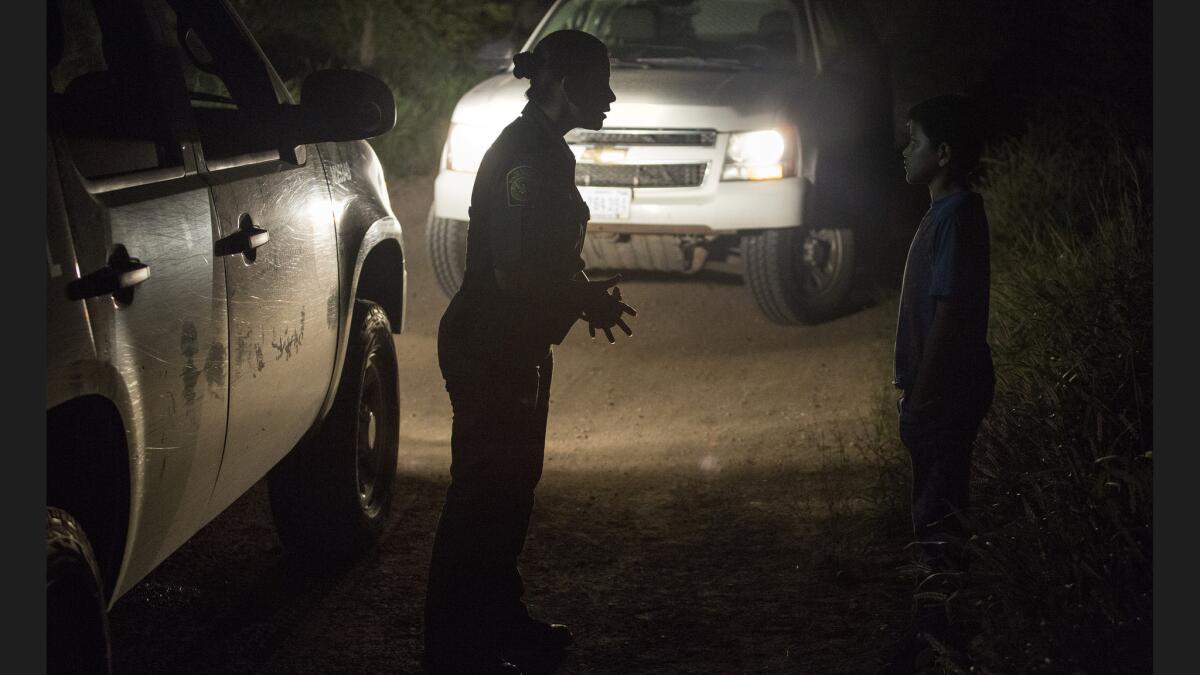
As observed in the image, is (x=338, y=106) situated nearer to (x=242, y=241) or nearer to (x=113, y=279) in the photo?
(x=242, y=241)

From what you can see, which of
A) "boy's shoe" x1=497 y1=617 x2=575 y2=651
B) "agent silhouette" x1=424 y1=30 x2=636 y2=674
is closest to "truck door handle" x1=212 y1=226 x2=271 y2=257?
"agent silhouette" x1=424 y1=30 x2=636 y2=674

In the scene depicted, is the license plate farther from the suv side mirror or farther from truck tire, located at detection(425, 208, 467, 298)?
the suv side mirror

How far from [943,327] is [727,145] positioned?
443cm

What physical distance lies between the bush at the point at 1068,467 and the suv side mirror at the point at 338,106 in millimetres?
1964

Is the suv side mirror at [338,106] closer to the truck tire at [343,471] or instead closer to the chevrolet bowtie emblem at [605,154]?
the truck tire at [343,471]

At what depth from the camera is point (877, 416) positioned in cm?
636

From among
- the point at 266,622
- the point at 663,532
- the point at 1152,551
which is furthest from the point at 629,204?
the point at 1152,551

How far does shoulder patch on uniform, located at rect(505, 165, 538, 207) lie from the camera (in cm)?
347

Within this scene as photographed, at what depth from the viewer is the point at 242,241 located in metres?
3.45

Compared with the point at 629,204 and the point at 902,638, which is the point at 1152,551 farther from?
the point at 629,204

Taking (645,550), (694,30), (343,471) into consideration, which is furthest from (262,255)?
(694,30)

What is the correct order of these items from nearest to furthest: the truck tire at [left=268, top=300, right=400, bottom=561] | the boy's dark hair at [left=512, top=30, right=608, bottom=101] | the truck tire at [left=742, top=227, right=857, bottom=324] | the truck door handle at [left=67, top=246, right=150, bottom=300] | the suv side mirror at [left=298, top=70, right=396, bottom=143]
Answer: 1. the truck door handle at [left=67, top=246, right=150, bottom=300]
2. the boy's dark hair at [left=512, top=30, right=608, bottom=101]
3. the suv side mirror at [left=298, top=70, right=396, bottom=143]
4. the truck tire at [left=268, top=300, right=400, bottom=561]
5. the truck tire at [left=742, top=227, right=857, bottom=324]

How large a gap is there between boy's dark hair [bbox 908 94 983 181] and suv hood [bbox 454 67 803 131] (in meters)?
4.19

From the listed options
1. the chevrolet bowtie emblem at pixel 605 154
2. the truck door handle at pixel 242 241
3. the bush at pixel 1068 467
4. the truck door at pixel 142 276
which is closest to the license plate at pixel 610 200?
the chevrolet bowtie emblem at pixel 605 154
